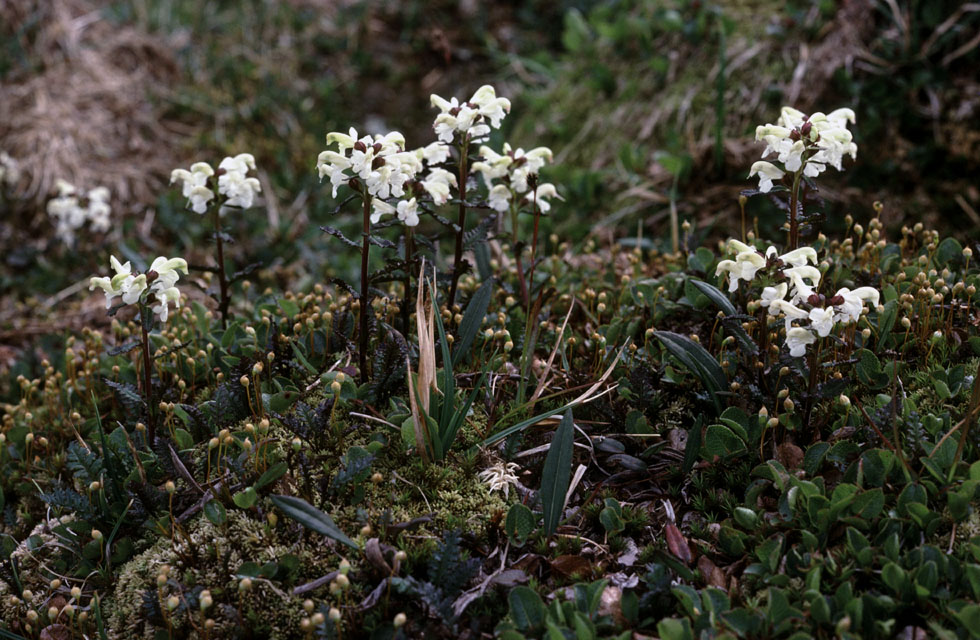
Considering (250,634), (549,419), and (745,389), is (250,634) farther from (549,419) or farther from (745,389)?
(745,389)

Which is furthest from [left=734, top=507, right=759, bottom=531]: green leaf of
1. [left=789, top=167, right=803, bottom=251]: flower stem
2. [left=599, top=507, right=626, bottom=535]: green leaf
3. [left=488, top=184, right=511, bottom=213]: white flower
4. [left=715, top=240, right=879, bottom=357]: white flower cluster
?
[left=488, top=184, right=511, bottom=213]: white flower

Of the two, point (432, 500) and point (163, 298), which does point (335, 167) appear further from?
point (432, 500)

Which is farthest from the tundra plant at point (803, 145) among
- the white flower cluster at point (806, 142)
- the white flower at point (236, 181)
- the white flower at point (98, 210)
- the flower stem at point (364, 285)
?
the white flower at point (98, 210)

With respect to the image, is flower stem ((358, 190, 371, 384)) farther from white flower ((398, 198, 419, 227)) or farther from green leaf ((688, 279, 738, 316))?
green leaf ((688, 279, 738, 316))

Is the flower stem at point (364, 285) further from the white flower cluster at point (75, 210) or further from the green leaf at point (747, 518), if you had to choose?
the white flower cluster at point (75, 210)

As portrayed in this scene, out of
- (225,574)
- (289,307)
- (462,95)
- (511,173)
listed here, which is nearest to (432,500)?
(225,574)

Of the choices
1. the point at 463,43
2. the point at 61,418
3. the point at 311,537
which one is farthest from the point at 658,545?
the point at 463,43

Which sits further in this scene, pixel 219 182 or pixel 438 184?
pixel 219 182
